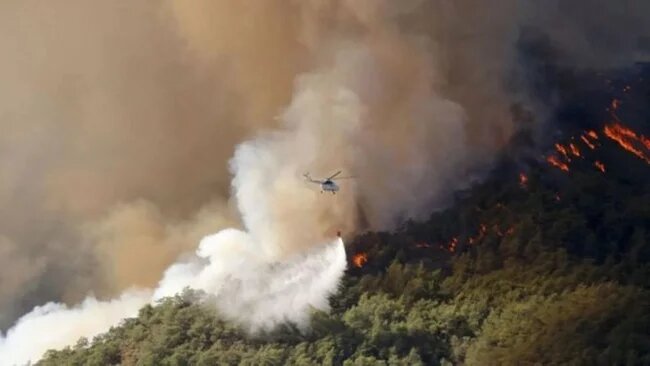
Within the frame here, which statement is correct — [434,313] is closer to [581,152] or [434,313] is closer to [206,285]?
[206,285]

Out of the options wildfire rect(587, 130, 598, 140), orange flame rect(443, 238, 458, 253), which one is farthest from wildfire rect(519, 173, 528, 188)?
wildfire rect(587, 130, 598, 140)

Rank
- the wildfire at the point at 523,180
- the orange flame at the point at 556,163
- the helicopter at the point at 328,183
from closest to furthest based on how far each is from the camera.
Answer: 1. the helicopter at the point at 328,183
2. the wildfire at the point at 523,180
3. the orange flame at the point at 556,163

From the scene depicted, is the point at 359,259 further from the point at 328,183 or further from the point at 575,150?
the point at 575,150

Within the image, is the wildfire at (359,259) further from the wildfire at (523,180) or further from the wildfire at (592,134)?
the wildfire at (592,134)

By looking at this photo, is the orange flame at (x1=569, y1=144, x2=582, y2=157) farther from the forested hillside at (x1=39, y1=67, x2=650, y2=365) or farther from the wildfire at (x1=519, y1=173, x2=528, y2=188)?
the wildfire at (x1=519, y1=173, x2=528, y2=188)

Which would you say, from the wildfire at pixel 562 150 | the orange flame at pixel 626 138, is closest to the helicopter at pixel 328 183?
the wildfire at pixel 562 150

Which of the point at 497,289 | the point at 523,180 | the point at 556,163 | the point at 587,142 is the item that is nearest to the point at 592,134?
the point at 587,142
